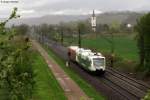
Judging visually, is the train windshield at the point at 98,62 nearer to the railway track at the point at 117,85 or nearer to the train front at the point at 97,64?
the train front at the point at 97,64

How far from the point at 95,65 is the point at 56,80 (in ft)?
24.5

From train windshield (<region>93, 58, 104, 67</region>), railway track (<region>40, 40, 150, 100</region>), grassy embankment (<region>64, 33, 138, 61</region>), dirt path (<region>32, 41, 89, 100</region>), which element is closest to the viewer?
dirt path (<region>32, 41, 89, 100</region>)

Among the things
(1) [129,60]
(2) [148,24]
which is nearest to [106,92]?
(2) [148,24]

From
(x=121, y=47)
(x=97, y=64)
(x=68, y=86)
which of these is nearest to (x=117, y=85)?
(x=68, y=86)

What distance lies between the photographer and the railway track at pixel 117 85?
154 feet

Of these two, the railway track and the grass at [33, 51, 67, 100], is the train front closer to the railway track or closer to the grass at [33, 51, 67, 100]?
the railway track

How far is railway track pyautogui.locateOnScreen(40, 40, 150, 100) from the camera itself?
46844mm

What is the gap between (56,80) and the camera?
59719mm

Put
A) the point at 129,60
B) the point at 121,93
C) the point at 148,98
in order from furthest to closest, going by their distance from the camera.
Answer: the point at 129,60 < the point at 121,93 < the point at 148,98

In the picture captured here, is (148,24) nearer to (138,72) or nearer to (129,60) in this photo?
(138,72)

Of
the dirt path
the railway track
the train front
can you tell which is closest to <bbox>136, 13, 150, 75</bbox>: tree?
the railway track

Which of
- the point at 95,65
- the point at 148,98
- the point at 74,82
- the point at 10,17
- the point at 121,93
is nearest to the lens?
the point at 148,98

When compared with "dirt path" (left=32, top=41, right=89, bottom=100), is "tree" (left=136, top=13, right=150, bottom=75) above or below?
above

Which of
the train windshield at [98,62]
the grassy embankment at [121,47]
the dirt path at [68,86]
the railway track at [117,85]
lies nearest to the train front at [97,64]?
the train windshield at [98,62]
